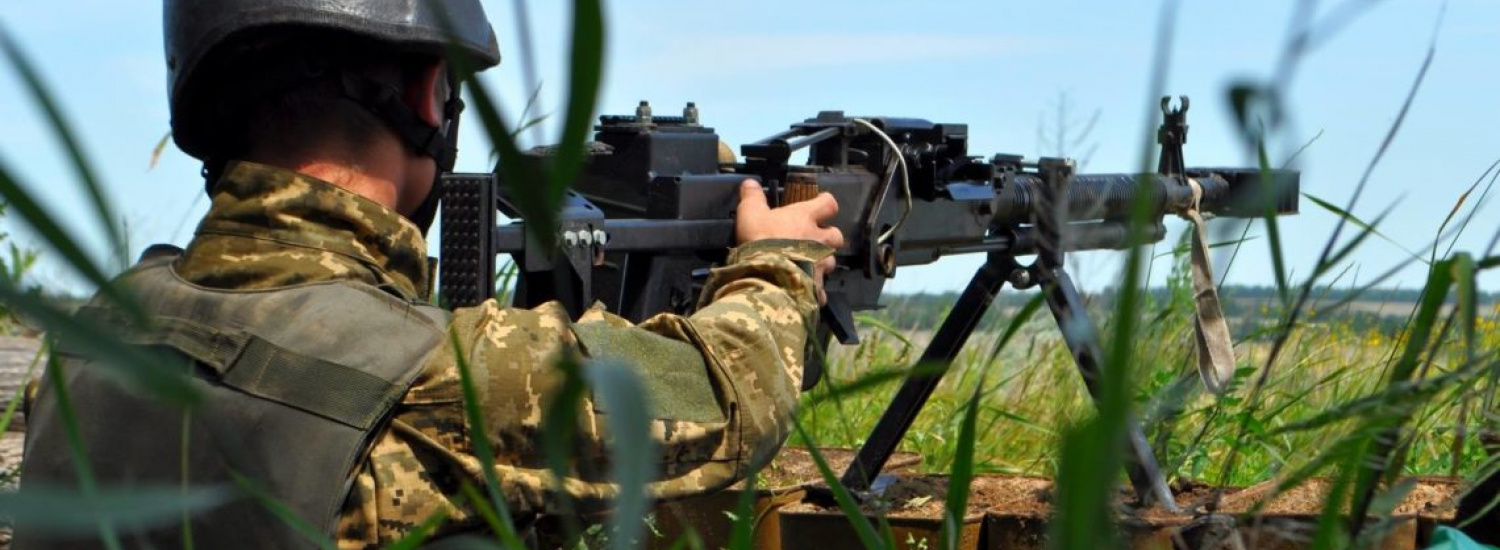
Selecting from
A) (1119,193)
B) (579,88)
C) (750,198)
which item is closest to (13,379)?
(750,198)

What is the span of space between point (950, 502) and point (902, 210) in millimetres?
2830

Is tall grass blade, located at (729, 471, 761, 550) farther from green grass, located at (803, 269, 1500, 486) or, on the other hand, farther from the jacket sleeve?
green grass, located at (803, 269, 1500, 486)

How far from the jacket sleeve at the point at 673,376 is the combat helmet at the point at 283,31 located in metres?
0.42

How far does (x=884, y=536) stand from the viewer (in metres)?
1.17

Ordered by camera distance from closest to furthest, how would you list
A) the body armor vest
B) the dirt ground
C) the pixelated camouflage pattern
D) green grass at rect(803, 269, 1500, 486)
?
1. the body armor vest
2. the pixelated camouflage pattern
3. the dirt ground
4. green grass at rect(803, 269, 1500, 486)

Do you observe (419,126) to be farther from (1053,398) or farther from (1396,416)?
(1053,398)

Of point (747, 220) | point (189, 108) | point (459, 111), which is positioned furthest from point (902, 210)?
point (189, 108)

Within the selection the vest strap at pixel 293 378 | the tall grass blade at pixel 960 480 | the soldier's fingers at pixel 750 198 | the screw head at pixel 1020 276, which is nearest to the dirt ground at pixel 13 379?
the soldier's fingers at pixel 750 198

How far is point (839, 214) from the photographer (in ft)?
12.1

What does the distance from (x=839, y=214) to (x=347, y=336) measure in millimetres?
1655

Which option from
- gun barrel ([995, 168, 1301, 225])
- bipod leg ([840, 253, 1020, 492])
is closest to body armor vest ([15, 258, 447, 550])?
gun barrel ([995, 168, 1301, 225])

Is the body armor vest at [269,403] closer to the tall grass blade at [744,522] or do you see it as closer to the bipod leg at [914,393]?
the tall grass blade at [744,522]

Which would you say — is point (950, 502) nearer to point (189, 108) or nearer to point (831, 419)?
point (189, 108)

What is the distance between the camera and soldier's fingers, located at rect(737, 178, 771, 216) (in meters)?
3.24
